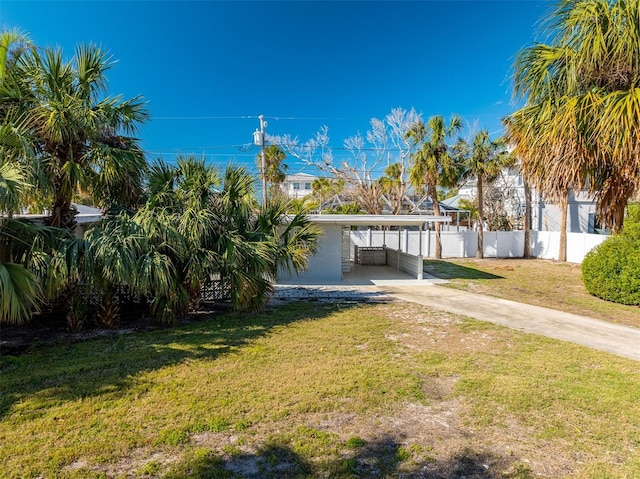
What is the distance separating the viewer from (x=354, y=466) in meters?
2.82

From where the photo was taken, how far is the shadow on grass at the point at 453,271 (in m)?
13.6

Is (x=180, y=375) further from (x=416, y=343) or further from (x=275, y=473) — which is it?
(x=416, y=343)

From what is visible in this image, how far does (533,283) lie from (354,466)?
11.7 metres

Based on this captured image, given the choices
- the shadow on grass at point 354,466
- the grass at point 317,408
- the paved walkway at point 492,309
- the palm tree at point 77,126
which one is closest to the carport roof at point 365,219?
the paved walkway at point 492,309

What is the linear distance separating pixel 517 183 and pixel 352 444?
2663 centimetres

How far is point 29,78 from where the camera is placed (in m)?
6.24

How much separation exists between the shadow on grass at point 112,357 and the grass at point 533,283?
6354mm

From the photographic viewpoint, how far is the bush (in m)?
8.64

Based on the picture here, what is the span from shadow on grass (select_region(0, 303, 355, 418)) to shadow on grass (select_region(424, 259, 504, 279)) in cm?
814

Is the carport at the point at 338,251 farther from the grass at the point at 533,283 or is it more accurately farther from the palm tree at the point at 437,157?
the palm tree at the point at 437,157

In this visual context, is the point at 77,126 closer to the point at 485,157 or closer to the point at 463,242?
the point at 485,157

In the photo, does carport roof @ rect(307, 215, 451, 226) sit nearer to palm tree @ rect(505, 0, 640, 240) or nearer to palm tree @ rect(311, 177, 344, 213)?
palm tree @ rect(505, 0, 640, 240)

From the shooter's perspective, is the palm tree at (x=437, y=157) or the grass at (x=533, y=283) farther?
the palm tree at (x=437, y=157)

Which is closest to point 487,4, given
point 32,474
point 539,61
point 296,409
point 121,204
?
point 539,61
